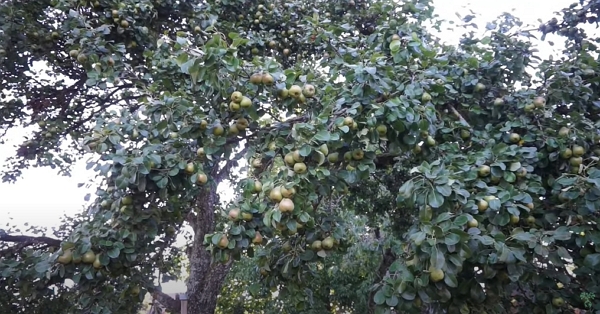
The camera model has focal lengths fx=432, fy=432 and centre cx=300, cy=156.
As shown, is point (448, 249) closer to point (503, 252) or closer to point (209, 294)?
point (503, 252)

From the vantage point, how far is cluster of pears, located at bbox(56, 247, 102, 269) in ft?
6.00

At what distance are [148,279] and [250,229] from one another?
80 centimetres

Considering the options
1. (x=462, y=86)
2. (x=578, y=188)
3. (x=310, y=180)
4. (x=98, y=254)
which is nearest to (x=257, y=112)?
(x=310, y=180)

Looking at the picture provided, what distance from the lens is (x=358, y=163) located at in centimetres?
179

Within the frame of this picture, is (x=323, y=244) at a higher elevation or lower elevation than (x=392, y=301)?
lower

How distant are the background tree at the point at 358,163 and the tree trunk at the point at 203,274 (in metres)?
1.03

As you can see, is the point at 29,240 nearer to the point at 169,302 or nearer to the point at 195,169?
the point at 169,302

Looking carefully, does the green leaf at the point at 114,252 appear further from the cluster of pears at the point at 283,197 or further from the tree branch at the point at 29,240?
the tree branch at the point at 29,240

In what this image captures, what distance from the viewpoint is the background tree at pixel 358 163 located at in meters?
1.54

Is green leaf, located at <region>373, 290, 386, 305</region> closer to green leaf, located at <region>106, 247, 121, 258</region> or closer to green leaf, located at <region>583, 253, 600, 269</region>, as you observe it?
green leaf, located at <region>583, 253, 600, 269</region>

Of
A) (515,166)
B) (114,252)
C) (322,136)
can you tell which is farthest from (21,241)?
(515,166)

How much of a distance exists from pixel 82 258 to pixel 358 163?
4.05 feet

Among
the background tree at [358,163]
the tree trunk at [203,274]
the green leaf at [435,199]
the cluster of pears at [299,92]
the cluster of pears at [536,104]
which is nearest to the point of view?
the green leaf at [435,199]

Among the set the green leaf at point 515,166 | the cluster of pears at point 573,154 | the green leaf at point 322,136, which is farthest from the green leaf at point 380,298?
the cluster of pears at point 573,154
